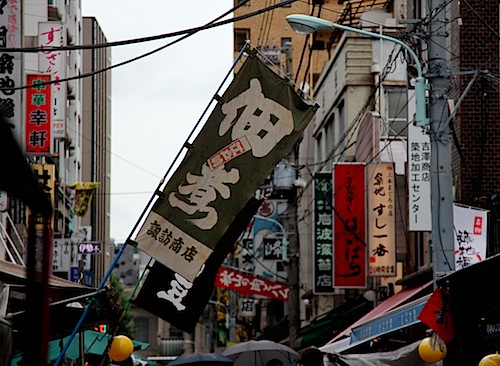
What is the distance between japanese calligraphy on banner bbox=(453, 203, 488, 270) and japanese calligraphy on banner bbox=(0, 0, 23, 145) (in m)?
8.95

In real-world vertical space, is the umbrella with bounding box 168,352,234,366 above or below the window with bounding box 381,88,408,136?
below

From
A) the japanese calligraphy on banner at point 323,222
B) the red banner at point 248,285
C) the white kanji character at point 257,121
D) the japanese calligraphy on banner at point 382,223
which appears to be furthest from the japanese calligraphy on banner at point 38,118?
the white kanji character at point 257,121

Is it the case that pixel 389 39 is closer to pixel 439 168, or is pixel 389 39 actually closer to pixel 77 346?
pixel 439 168

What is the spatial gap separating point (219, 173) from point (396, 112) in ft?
67.1

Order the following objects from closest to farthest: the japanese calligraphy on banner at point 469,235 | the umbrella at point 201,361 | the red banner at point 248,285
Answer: the umbrella at point 201,361, the japanese calligraphy on banner at point 469,235, the red banner at point 248,285

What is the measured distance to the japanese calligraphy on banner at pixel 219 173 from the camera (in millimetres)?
11383

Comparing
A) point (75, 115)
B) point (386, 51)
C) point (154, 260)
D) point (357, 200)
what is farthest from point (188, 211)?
point (75, 115)

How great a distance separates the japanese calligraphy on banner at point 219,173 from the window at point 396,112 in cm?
1876

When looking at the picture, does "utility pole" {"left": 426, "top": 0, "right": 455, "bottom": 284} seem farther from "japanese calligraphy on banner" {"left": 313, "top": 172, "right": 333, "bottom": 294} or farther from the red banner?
the red banner

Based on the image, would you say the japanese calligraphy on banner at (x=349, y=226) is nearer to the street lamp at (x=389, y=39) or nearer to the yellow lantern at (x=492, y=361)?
the street lamp at (x=389, y=39)

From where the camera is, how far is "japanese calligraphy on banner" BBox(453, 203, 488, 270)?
18.5 m

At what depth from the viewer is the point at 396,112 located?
103 feet

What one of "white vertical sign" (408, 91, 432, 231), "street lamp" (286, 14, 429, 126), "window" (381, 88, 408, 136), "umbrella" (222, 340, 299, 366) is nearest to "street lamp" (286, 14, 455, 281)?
"street lamp" (286, 14, 429, 126)

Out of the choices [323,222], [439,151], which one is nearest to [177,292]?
[439,151]
